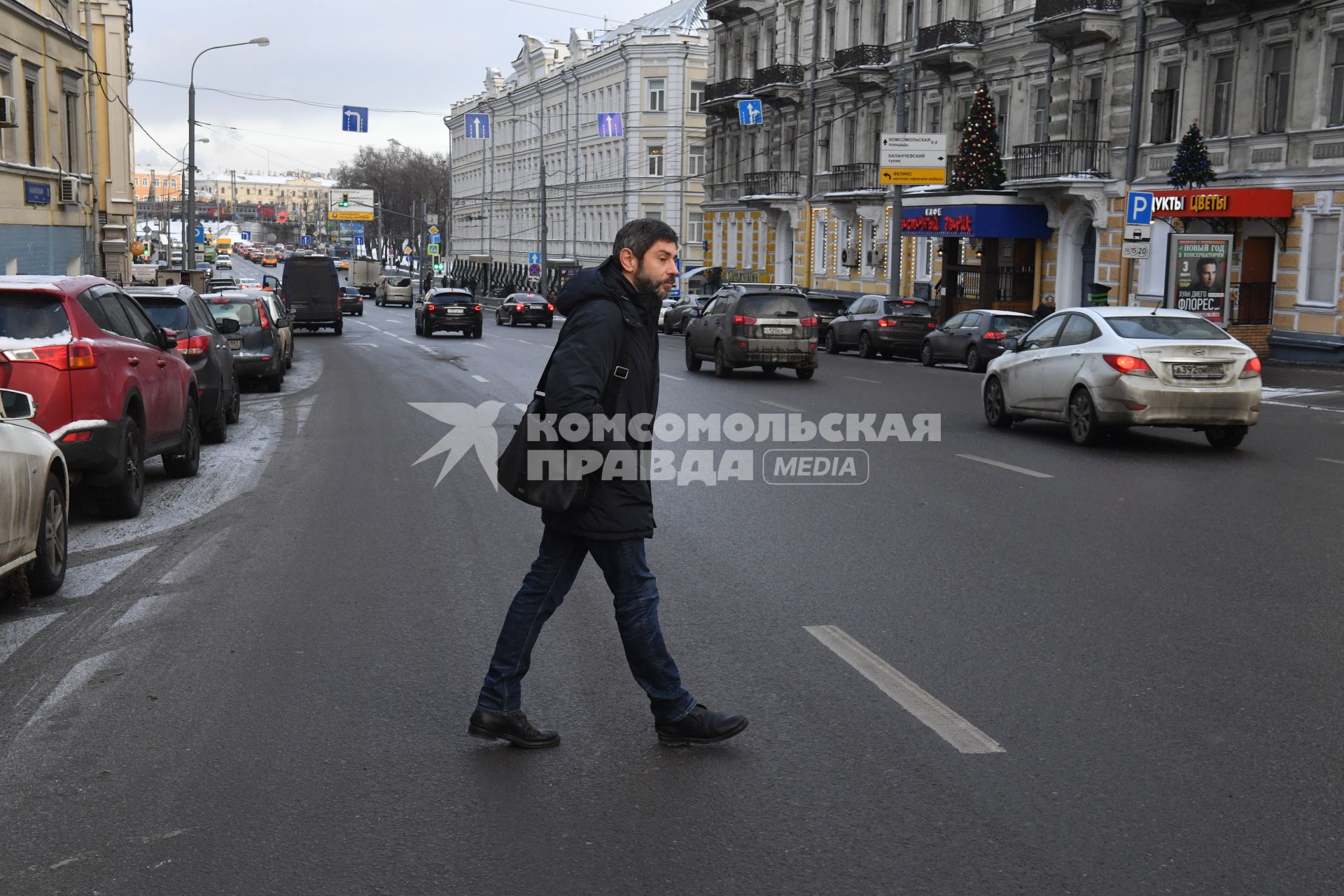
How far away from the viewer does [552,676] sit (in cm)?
634

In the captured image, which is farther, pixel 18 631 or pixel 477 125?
pixel 477 125

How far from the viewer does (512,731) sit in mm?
5328

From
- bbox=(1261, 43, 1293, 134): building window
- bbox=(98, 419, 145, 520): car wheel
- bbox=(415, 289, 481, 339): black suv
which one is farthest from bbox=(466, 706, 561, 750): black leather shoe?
bbox=(415, 289, 481, 339): black suv

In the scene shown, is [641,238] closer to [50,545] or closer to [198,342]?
[50,545]

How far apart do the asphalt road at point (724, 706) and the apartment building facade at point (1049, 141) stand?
2186 cm

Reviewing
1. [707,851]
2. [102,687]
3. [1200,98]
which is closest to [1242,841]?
[707,851]

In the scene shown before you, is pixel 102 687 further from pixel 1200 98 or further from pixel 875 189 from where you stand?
pixel 875 189

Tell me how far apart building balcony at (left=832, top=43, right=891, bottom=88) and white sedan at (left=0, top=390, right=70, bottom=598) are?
147ft

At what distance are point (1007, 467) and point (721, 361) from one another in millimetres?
13269

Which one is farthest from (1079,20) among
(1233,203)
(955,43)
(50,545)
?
(50,545)

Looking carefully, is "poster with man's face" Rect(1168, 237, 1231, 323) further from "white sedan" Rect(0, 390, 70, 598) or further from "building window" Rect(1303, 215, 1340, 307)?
"white sedan" Rect(0, 390, 70, 598)

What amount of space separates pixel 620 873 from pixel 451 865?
0.48m

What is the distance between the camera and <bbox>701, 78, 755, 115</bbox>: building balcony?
60844 millimetres

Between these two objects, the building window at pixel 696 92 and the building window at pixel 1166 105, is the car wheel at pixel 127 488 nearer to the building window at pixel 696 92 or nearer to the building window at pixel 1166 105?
the building window at pixel 1166 105
